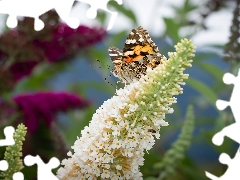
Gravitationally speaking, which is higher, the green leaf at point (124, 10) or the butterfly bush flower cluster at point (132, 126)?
the green leaf at point (124, 10)

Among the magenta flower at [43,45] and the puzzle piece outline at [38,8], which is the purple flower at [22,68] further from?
the puzzle piece outline at [38,8]

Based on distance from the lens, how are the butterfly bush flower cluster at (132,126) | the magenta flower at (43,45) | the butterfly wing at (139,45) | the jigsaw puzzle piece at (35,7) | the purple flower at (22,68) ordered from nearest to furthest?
the butterfly bush flower cluster at (132,126) < the butterfly wing at (139,45) < the jigsaw puzzle piece at (35,7) < the magenta flower at (43,45) < the purple flower at (22,68)

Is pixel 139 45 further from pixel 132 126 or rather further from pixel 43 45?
pixel 43 45

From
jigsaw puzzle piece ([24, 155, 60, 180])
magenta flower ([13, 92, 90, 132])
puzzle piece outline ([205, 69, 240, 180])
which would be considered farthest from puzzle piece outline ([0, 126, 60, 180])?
magenta flower ([13, 92, 90, 132])

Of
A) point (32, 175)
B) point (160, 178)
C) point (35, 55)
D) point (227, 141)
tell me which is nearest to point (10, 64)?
point (35, 55)

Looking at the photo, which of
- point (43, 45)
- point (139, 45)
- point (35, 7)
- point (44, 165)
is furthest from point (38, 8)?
point (44, 165)

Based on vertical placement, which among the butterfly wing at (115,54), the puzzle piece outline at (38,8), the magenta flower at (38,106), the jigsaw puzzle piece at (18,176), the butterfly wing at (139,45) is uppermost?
the puzzle piece outline at (38,8)

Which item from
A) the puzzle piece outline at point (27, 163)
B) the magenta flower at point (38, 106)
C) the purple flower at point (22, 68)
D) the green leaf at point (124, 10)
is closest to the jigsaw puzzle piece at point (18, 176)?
the puzzle piece outline at point (27, 163)
